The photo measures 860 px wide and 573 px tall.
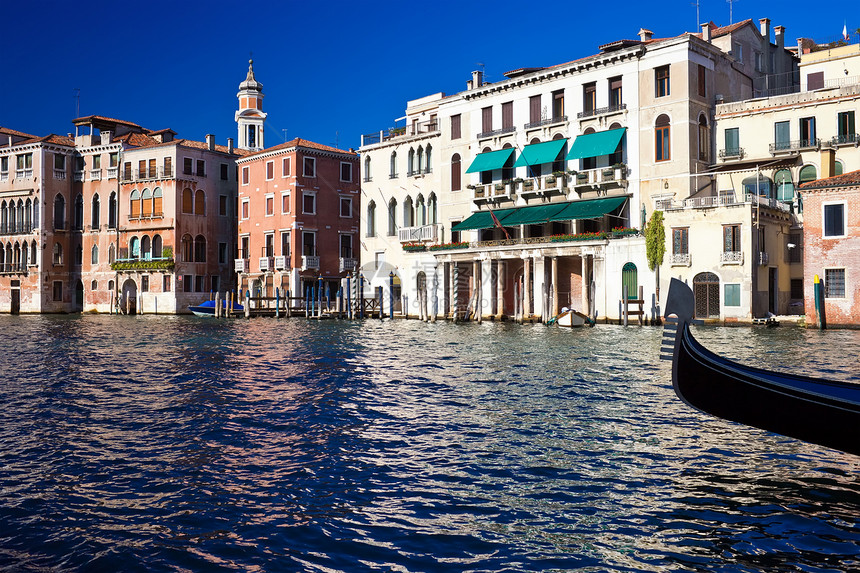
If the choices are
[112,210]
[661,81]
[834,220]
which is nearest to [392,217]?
[661,81]

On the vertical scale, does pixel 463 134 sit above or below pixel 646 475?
above

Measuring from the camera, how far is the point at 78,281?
2195 inches

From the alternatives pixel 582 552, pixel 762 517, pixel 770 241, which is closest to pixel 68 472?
pixel 582 552

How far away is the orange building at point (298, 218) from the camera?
4809 centimetres

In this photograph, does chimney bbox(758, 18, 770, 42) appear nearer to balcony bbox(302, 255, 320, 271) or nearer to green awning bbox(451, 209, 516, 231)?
green awning bbox(451, 209, 516, 231)

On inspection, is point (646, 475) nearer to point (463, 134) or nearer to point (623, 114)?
point (623, 114)

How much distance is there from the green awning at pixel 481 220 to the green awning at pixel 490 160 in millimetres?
2095

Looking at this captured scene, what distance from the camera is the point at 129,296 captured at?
5372 cm

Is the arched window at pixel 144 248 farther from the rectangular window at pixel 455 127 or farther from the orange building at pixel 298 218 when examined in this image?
the rectangular window at pixel 455 127

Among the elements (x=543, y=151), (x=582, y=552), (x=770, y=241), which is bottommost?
(x=582, y=552)

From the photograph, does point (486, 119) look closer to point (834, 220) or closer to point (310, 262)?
point (310, 262)

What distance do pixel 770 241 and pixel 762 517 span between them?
27544mm

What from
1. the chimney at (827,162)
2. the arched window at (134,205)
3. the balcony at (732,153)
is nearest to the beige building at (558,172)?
the balcony at (732,153)

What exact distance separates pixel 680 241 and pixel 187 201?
32.3 meters
